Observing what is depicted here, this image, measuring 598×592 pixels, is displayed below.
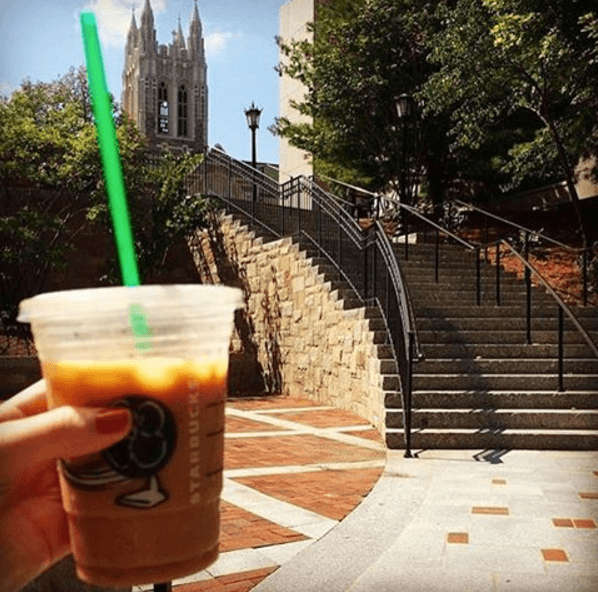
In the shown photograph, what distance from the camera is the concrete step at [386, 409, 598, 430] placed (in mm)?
7363

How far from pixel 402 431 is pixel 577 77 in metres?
9.11

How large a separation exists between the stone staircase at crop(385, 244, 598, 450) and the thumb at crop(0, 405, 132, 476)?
6.33 metres

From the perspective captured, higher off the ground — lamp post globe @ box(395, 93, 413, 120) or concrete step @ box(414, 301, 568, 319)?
lamp post globe @ box(395, 93, 413, 120)

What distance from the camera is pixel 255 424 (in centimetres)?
906

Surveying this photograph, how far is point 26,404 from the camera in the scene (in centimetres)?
133

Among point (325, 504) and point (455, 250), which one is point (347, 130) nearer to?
point (455, 250)

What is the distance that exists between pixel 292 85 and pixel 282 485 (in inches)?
818

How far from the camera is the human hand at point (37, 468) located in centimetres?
101

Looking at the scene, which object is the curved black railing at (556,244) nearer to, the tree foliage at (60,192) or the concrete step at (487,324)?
the concrete step at (487,324)

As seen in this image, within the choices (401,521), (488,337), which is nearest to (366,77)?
(488,337)

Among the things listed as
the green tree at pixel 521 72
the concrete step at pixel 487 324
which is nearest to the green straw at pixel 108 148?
the concrete step at pixel 487 324

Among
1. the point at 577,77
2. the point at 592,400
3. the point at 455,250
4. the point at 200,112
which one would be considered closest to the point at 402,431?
the point at 592,400

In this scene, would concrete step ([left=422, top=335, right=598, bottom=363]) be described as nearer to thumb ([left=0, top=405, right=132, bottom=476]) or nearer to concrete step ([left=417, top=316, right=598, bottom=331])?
concrete step ([left=417, top=316, right=598, bottom=331])


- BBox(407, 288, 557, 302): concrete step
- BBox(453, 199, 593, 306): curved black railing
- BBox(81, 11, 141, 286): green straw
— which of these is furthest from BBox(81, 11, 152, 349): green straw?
BBox(453, 199, 593, 306): curved black railing
